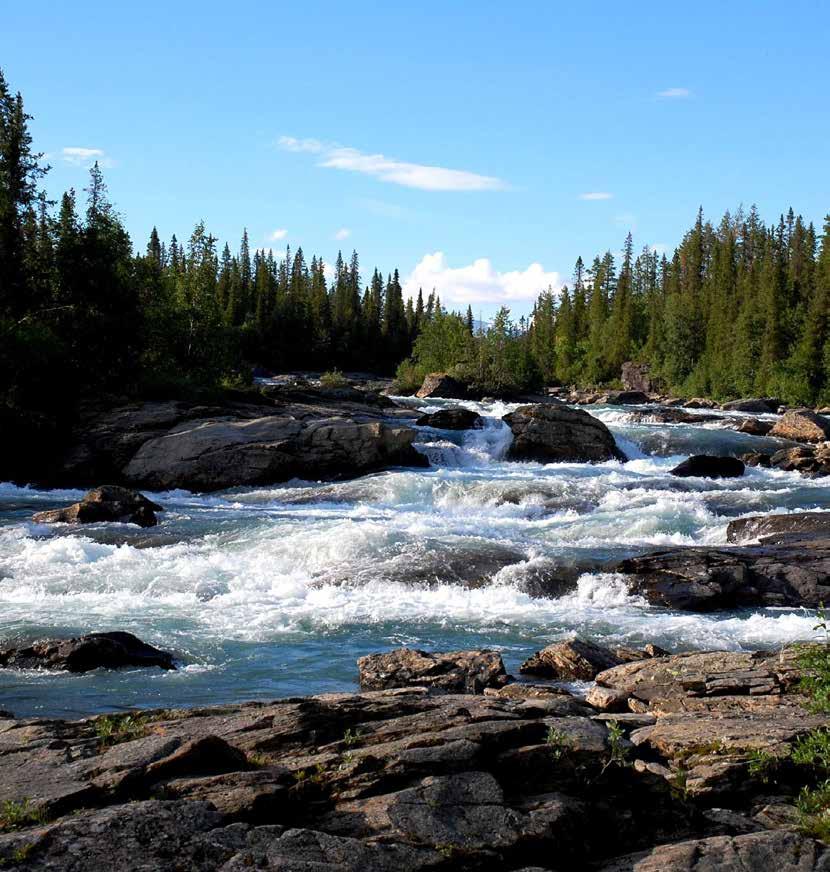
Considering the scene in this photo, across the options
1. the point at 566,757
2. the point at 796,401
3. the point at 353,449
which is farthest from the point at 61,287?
the point at 796,401

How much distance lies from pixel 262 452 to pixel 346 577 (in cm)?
1203

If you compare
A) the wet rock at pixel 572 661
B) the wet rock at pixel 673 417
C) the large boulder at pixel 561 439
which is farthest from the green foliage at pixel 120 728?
the wet rock at pixel 673 417

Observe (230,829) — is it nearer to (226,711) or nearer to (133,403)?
(226,711)

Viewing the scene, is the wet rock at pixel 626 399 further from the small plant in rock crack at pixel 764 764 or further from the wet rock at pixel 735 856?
the wet rock at pixel 735 856

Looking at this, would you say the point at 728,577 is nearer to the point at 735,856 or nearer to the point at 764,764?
the point at 764,764

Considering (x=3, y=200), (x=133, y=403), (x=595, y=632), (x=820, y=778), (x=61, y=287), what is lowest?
(x=595, y=632)

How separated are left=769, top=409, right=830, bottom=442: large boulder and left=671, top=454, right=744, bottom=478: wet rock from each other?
9.88 meters

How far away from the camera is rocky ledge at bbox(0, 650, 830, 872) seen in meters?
4.91

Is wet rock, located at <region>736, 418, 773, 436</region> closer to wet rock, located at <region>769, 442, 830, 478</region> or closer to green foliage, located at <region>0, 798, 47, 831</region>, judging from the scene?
wet rock, located at <region>769, 442, 830, 478</region>

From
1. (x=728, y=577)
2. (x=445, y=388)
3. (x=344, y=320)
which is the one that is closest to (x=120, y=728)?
(x=728, y=577)

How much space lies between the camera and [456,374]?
61.0 meters

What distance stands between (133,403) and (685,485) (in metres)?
19.5

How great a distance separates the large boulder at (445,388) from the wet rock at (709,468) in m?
29.3

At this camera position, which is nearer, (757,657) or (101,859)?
(101,859)
